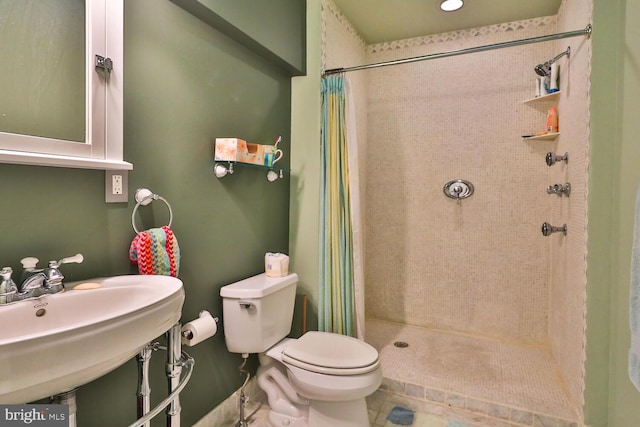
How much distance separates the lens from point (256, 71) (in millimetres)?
2072

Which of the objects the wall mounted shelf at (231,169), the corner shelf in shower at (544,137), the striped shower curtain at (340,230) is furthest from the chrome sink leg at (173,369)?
the corner shelf in shower at (544,137)

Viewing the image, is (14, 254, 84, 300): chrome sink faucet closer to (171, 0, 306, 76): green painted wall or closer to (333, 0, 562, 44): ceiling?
(171, 0, 306, 76): green painted wall

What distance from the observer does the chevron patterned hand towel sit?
1.35 metres

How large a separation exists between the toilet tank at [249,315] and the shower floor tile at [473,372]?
871mm

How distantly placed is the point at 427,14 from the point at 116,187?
246cm

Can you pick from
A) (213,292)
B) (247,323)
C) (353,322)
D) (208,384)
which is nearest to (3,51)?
(213,292)

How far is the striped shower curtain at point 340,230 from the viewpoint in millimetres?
2209

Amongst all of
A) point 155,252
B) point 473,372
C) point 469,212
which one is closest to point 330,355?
point 155,252

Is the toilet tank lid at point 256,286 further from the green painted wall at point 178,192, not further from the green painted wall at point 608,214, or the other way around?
the green painted wall at point 608,214

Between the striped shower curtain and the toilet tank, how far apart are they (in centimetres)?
47

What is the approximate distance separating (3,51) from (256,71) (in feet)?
4.04

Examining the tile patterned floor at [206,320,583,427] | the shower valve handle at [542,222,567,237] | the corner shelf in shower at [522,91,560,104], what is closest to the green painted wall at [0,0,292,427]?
the tile patterned floor at [206,320,583,427]

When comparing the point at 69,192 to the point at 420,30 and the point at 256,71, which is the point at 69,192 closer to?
the point at 256,71

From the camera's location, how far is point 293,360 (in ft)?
5.64
